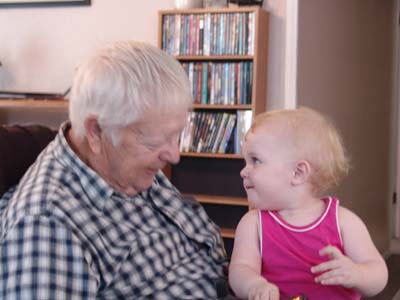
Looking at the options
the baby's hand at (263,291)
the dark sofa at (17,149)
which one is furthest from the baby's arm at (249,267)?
the dark sofa at (17,149)

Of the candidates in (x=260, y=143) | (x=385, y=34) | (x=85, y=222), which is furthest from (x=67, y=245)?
(x=385, y=34)

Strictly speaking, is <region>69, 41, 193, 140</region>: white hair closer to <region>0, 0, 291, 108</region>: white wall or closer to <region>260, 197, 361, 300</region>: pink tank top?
<region>260, 197, 361, 300</region>: pink tank top

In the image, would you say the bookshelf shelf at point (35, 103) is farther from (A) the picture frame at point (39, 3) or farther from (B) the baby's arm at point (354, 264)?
(B) the baby's arm at point (354, 264)

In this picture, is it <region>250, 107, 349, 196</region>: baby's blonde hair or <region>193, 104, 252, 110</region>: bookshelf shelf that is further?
<region>193, 104, 252, 110</region>: bookshelf shelf

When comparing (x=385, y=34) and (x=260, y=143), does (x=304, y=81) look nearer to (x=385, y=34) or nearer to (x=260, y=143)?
(x=385, y=34)

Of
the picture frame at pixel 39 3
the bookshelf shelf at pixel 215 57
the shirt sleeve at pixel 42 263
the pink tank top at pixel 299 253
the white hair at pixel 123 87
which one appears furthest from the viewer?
the picture frame at pixel 39 3

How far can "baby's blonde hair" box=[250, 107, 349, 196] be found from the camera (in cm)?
155

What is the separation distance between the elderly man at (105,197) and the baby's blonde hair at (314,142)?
306 mm

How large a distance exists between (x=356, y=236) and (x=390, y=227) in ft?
11.9

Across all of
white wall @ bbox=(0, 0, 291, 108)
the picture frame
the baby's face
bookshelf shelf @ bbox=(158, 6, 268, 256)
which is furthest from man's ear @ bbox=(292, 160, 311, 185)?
the picture frame

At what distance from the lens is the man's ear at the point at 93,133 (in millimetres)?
1297

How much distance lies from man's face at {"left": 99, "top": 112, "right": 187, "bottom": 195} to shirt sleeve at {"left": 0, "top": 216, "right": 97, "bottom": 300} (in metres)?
0.24

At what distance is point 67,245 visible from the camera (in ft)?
3.76

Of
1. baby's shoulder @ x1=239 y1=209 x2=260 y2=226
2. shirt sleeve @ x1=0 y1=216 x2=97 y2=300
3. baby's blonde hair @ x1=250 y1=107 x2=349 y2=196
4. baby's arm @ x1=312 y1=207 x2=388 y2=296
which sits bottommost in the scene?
baby's arm @ x1=312 y1=207 x2=388 y2=296
